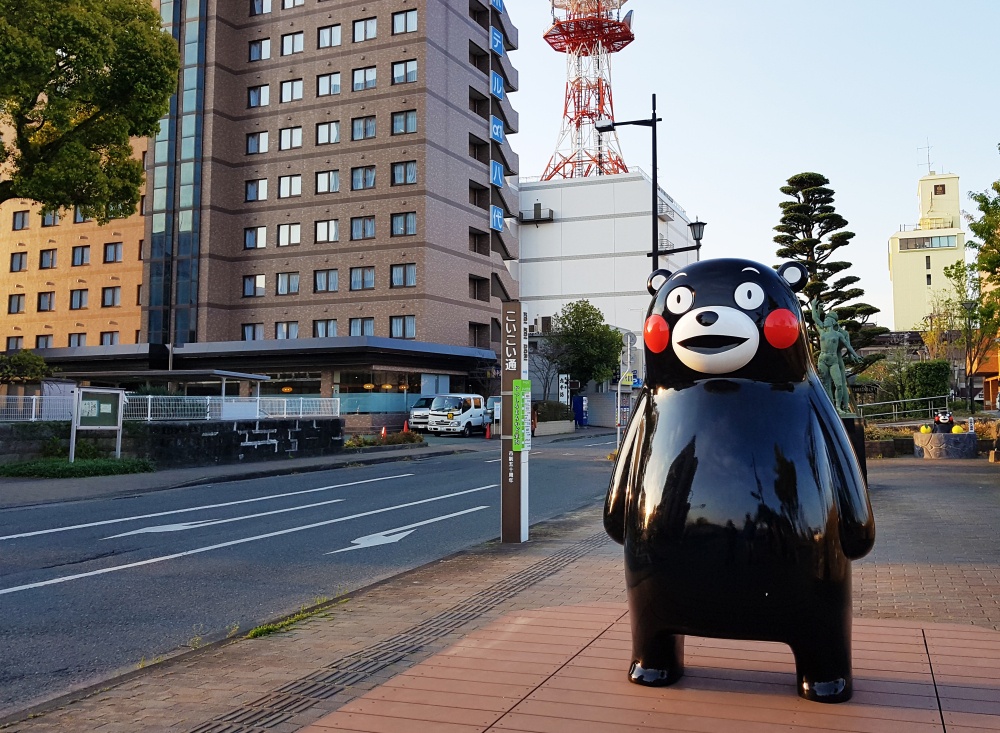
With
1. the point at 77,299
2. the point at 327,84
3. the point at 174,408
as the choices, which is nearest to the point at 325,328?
the point at 327,84

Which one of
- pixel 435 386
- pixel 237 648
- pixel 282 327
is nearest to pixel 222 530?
pixel 237 648

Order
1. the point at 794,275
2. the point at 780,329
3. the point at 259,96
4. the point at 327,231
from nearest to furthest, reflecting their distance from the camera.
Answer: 1. the point at 780,329
2. the point at 794,275
3. the point at 327,231
4. the point at 259,96

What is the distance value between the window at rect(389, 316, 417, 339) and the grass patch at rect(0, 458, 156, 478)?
25.8 m

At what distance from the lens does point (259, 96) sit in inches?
1900

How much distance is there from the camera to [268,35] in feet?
158

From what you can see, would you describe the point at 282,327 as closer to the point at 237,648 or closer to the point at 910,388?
the point at 910,388

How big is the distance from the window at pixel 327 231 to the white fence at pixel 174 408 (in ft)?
75.7

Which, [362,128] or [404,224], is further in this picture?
[362,128]

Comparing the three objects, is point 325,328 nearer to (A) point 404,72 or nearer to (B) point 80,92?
(A) point 404,72

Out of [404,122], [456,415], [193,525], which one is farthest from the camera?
[404,122]

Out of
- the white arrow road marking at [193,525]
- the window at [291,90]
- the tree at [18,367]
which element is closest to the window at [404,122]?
the window at [291,90]

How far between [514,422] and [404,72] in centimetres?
3962

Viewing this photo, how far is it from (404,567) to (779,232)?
30.7 metres

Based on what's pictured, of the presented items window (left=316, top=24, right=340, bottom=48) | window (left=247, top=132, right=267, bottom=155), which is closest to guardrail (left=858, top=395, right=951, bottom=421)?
window (left=316, top=24, right=340, bottom=48)
